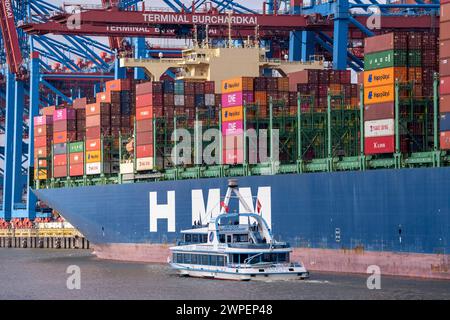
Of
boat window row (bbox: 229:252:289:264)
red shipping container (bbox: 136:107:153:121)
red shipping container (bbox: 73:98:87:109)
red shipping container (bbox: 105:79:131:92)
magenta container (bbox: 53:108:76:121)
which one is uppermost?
red shipping container (bbox: 105:79:131:92)

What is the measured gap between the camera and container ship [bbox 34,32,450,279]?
64.7m

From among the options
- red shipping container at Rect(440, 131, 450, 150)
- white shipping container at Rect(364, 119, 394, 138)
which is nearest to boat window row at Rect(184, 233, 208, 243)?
white shipping container at Rect(364, 119, 394, 138)

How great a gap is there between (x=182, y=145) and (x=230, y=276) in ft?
73.7

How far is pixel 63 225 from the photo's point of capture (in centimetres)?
11906

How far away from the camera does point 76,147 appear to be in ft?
316

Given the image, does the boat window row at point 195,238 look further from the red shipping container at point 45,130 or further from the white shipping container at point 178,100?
the red shipping container at point 45,130

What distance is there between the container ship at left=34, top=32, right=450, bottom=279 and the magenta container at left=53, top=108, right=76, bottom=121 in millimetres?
126

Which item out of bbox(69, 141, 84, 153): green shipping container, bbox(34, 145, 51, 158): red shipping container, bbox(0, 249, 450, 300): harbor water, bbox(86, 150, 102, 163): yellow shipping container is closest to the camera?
bbox(0, 249, 450, 300): harbor water

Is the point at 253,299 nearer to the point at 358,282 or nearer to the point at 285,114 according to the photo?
the point at 358,282

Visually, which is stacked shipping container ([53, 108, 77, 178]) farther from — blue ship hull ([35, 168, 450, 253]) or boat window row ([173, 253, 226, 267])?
boat window row ([173, 253, 226, 267])

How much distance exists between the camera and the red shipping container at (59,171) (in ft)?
322

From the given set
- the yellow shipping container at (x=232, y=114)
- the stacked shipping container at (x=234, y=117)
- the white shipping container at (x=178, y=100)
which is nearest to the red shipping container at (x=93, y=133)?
the white shipping container at (x=178, y=100)

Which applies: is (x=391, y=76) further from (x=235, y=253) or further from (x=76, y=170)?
(x=76, y=170)

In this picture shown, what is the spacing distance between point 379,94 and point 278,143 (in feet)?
41.2
